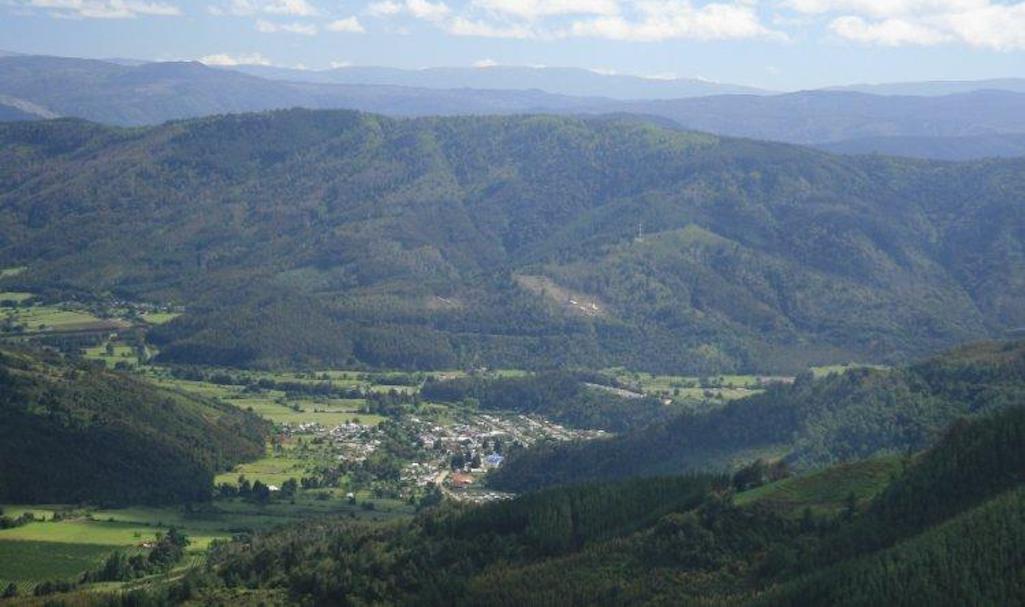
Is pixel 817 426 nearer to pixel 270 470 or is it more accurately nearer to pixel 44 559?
pixel 270 470

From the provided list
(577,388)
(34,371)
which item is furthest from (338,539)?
(577,388)

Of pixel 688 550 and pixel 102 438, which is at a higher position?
pixel 688 550

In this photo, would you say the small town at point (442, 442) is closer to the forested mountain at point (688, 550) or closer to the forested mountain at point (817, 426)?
the forested mountain at point (817, 426)

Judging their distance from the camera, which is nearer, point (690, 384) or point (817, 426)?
point (817, 426)

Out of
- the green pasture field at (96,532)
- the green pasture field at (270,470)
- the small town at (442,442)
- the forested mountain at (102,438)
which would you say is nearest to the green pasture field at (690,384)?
the small town at (442,442)

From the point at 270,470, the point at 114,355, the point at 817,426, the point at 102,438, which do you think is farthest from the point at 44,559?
the point at 114,355

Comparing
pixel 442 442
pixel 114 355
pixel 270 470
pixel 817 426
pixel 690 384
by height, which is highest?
pixel 817 426

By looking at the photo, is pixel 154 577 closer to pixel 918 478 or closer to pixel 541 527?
pixel 541 527
